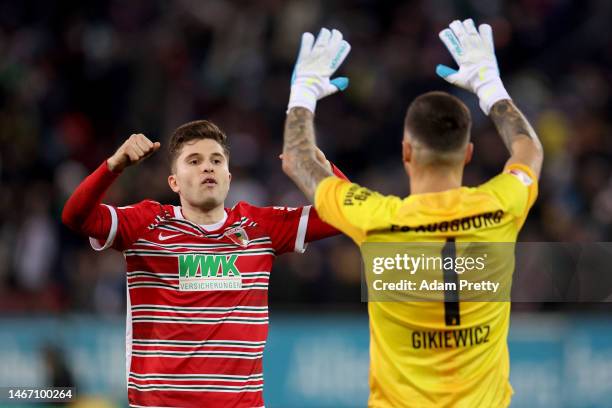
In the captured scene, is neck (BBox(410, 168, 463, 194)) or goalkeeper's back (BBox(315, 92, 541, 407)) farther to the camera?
Answer: neck (BBox(410, 168, 463, 194))

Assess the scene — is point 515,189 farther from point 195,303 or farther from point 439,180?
point 195,303

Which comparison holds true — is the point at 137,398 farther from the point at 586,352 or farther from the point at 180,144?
the point at 586,352

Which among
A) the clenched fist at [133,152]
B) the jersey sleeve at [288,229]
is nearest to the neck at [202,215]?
the jersey sleeve at [288,229]

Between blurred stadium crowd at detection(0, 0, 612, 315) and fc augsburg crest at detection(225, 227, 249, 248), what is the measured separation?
580cm

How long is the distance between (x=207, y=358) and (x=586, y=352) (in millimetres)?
6028

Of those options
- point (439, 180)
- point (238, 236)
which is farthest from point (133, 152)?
point (439, 180)

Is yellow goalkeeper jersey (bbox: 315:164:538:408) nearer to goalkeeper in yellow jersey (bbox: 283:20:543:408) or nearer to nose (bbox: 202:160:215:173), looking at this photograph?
goalkeeper in yellow jersey (bbox: 283:20:543:408)

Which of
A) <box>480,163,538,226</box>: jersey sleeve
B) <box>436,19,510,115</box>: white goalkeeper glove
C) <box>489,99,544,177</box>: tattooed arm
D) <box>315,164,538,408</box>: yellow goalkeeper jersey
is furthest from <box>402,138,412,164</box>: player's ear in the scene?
<box>436,19,510,115</box>: white goalkeeper glove

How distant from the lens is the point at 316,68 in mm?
5234

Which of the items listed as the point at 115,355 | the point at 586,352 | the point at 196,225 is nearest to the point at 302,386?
the point at 115,355

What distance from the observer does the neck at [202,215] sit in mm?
5957

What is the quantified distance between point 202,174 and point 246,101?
379 inches

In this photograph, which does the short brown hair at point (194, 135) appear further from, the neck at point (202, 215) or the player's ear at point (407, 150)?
the player's ear at point (407, 150)

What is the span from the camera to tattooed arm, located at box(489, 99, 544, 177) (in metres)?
4.70
